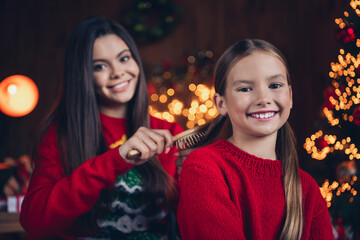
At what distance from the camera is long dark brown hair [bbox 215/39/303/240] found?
81 centimetres

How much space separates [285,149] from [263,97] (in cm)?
18

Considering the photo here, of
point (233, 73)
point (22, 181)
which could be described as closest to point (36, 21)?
point (22, 181)

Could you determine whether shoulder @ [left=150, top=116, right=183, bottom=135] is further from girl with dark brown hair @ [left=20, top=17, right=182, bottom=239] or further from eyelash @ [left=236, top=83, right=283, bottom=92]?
eyelash @ [left=236, top=83, right=283, bottom=92]

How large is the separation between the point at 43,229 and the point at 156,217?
1.10 feet

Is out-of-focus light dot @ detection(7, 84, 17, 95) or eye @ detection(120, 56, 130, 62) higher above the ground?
eye @ detection(120, 56, 130, 62)

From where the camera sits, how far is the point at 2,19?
3.82 m

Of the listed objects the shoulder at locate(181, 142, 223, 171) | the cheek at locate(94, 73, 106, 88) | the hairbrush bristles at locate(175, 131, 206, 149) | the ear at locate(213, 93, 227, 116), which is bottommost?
the shoulder at locate(181, 142, 223, 171)

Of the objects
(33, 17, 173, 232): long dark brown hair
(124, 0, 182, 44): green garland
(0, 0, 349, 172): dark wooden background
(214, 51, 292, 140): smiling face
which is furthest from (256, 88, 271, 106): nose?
(124, 0, 182, 44): green garland

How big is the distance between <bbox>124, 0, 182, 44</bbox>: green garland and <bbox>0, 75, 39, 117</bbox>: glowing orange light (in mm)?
1864

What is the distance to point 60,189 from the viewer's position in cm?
105

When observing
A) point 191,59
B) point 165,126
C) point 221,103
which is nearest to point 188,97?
point 191,59

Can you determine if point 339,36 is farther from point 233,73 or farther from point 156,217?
point 156,217

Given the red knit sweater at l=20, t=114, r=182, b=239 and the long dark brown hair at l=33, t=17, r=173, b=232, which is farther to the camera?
the long dark brown hair at l=33, t=17, r=173, b=232

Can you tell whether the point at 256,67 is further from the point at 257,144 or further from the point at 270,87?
the point at 257,144
